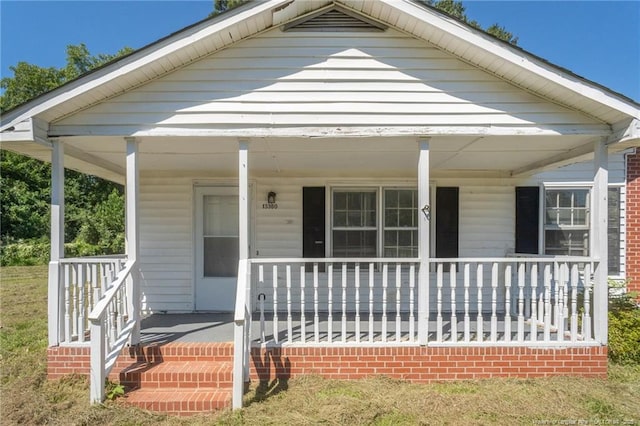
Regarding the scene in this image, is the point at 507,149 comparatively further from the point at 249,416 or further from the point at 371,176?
the point at 249,416

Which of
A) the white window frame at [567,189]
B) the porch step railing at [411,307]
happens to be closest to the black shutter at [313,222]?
the porch step railing at [411,307]

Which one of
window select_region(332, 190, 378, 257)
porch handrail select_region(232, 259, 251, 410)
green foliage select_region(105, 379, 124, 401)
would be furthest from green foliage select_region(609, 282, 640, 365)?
green foliage select_region(105, 379, 124, 401)

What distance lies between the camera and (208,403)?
356 cm

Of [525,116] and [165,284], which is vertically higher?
[525,116]

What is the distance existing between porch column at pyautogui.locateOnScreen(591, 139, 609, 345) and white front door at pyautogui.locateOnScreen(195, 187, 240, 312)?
5075 millimetres

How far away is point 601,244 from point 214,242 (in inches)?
217

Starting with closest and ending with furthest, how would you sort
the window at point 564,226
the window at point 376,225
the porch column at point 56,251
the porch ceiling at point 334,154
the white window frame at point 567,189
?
1. the porch column at point 56,251
2. the porch ceiling at point 334,154
3. the window at point 376,225
4. the white window frame at point 567,189
5. the window at point 564,226

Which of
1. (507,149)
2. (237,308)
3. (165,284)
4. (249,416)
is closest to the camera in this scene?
(249,416)

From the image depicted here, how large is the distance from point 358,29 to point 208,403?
4339 mm

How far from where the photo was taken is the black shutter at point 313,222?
626 cm

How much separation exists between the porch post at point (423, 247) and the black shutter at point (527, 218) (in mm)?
3179

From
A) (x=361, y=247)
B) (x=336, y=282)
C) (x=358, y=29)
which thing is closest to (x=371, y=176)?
(x=361, y=247)

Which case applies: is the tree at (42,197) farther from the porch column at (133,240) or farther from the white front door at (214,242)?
the porch column at (133,240)

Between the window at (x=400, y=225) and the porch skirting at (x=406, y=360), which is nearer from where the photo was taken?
the porch skirting at (x=406, y=360)
